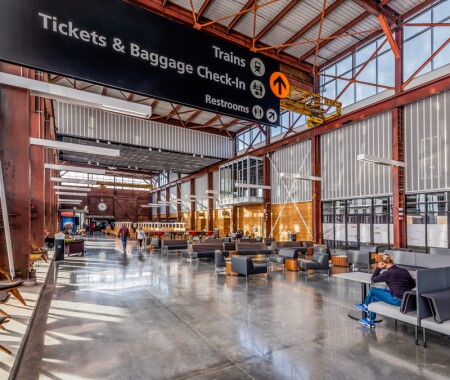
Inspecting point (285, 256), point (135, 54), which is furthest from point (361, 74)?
point (135, 54)

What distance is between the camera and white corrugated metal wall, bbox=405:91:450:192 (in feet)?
35.7

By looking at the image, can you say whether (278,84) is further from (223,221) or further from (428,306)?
(223,221)

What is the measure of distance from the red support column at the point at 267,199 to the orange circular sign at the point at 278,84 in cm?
1685

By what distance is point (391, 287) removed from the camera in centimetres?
430

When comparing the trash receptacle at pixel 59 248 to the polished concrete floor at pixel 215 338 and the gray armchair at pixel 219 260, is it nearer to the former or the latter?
the polished concrete floor at pixel 215 338

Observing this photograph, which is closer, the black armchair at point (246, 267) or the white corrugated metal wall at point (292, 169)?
the black armchair at point (246, 267)

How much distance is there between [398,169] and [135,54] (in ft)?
40.9

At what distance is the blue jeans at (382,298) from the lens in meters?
4.28

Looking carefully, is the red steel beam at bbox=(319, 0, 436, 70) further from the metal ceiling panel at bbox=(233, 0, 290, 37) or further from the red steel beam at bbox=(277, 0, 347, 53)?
the metal ceiling panel at bbox=(233, 0, 290, 37)

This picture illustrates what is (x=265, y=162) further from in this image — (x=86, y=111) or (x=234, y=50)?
(x=234, y=50)

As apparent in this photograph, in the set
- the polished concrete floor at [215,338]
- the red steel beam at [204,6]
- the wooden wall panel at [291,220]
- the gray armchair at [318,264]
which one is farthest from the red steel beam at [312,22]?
the polished concrete floor at [215,338]

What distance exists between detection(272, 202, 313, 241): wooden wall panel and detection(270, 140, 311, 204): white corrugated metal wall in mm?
423

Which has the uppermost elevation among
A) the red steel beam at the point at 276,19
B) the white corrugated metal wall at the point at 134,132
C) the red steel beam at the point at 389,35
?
the red steel beam at the point at 276,19

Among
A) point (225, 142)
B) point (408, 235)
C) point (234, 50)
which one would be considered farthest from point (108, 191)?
point (234, 50)
